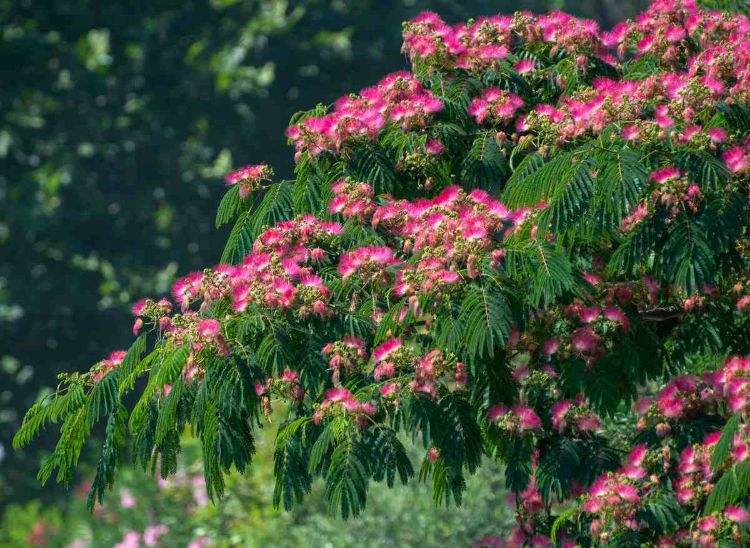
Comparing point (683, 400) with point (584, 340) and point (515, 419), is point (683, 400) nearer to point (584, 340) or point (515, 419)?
point (584, 340)

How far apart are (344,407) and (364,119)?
54.1 inches

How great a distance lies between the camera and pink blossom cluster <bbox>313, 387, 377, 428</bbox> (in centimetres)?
481

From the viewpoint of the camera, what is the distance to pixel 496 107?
570cm

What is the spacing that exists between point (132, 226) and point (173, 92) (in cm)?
187

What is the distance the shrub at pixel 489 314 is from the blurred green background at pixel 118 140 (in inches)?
499

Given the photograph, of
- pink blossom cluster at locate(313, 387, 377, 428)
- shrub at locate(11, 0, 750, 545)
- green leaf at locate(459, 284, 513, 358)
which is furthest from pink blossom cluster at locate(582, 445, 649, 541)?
pink blossom cluster at locate(313, 387, 377, 428)

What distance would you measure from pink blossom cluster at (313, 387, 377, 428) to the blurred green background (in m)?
13.2

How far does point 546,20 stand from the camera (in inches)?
245

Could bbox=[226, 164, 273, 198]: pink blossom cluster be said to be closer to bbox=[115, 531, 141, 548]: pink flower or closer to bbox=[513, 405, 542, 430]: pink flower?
bbox=[513, 405, 542, 430]: pink flower

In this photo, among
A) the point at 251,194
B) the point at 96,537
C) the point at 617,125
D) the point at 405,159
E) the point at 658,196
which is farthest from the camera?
the point at 96,537

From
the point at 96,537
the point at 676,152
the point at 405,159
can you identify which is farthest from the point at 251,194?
the point at 96,537

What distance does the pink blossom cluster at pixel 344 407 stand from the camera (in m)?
4.81

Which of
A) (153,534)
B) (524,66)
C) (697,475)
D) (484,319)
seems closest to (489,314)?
(484,319)

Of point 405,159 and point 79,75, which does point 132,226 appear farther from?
point 405,159
